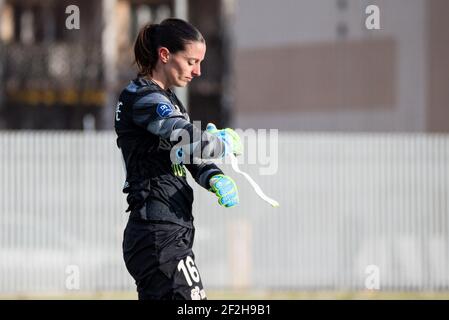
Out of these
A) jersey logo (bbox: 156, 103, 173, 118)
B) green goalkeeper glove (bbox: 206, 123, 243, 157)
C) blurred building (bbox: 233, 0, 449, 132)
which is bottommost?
green goalkeeper glove (bbox: 206, 123, 243, 157)

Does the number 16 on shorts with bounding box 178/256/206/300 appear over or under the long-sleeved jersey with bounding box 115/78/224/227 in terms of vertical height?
under

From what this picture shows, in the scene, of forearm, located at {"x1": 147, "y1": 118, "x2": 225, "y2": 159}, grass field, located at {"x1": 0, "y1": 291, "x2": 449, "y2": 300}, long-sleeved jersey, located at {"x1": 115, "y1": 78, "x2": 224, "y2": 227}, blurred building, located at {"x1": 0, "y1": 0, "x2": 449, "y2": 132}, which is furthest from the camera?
blurred building, located at {"x1": 0, "y1": 0, "x2": 449, "y2": 132}

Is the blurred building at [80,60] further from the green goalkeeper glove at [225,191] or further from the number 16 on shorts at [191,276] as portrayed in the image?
the number 16 on shorts at [191,276]

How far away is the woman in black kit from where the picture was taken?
5.14 m

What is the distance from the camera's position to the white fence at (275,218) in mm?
16281

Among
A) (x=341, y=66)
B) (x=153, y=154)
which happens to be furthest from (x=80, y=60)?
(x=153, y=154)

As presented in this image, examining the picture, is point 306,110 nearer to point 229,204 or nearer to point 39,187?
point 39,187

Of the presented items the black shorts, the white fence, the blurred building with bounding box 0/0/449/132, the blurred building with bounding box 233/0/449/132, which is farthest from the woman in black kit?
the blurred building with bounding box 233/0/449/132

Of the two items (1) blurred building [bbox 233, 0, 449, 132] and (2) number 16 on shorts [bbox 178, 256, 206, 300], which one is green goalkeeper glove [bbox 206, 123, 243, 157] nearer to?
(2) number 16 on shorts [bbox 178, 256, 206, 300]

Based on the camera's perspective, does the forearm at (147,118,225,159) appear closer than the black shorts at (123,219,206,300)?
Yes

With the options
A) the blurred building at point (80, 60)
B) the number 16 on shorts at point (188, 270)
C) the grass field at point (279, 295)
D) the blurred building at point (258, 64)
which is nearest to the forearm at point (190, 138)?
the number 16 on shorts at point (188, 270)

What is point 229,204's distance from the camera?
206 inches

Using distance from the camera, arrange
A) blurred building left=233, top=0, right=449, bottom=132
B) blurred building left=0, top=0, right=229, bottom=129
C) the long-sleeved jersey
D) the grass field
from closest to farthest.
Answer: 1. the long-sleeved jersey
2. the grass field
3. blurred building left=233, top=0, right=449, bottom=132
4. blurred building left=0, top=0, right=229, bottom=129
